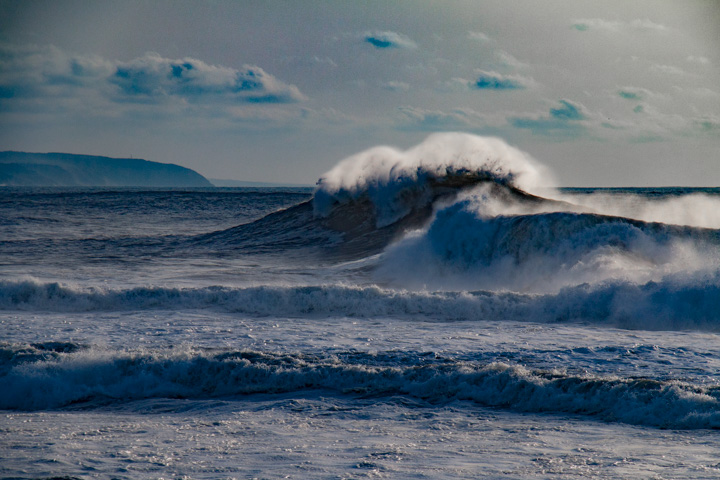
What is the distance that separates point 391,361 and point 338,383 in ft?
2.41

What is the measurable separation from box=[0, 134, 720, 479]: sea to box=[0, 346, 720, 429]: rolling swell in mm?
20

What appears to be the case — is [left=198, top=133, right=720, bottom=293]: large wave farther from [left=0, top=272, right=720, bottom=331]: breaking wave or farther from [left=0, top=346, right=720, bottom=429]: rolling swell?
[left=0, top=346, right=720, bottom=429]: rolling swell

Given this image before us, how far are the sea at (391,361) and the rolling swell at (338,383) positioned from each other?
0.02 metres

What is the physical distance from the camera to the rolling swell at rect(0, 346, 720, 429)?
477 cm

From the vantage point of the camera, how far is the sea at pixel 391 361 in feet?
12.8

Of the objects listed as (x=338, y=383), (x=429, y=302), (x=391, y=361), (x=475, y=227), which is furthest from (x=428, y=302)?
(x=475, y=227)

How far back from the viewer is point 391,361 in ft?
19.5

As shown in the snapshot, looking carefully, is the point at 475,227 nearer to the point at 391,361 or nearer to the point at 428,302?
the point at 428,302

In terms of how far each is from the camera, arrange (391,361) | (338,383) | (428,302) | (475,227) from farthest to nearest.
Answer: (475,227), (428,302), (391,361), (338,383)

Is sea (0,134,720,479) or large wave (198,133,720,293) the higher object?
large wave (198,133,720,293)

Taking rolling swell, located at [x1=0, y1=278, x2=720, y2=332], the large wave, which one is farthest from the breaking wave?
the large wave

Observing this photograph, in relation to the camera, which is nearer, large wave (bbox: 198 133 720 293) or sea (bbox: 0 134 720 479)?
sea (bbox: 0 134 720 479)

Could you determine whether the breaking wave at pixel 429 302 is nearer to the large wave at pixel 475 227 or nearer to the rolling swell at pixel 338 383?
the large wave at pixel 475 227

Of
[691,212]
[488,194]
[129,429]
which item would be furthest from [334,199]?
[129,429]
